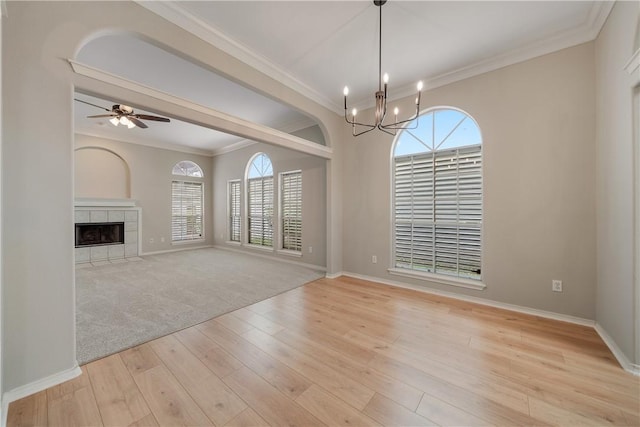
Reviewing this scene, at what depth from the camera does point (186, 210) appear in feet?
23.4

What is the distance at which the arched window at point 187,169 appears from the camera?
6952 mm

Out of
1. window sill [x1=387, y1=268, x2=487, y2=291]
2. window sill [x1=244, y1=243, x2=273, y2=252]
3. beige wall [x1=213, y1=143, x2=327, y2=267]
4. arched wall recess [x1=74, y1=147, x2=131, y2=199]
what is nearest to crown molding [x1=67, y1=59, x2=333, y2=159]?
beige wall [x1=213, y1=143, x2=327, y2=267]

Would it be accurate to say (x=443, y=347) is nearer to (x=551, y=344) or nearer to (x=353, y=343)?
(x=353, y=343)

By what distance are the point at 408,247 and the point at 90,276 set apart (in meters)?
5.49

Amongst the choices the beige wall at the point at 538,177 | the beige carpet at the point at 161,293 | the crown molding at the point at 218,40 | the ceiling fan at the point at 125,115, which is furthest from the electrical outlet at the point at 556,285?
the ceiling fan at the point at 125,115

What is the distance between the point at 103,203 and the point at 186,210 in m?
1.92

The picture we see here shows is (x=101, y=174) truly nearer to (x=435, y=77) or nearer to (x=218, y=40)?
(x=218, y=40)

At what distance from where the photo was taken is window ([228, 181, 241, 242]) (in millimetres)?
6977

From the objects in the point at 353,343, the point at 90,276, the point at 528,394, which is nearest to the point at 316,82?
the point at 353,343

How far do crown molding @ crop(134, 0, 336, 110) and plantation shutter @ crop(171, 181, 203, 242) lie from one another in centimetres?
533

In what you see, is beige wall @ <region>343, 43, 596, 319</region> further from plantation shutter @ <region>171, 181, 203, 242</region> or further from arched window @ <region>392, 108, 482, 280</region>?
plantation shutter @ <region>171, 181, 203, 242</region>

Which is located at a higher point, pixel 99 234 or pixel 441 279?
pixel 99 234

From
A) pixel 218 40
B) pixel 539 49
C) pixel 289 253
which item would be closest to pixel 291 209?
pixel 289 253

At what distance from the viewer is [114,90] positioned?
183cm
